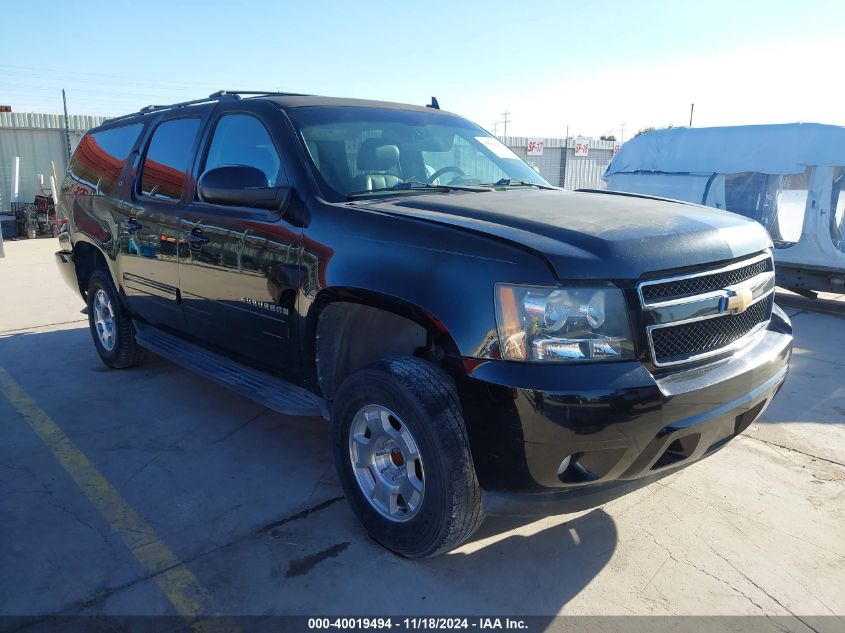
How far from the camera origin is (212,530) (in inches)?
122

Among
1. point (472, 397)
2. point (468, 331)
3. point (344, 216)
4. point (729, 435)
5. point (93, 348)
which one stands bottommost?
point (93, 348)

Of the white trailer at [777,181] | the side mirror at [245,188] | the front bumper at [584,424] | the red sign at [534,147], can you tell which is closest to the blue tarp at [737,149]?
the white trailer at [777,181]

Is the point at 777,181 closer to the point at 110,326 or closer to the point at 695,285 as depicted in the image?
the point at 695,285

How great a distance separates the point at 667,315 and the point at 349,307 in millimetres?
1422

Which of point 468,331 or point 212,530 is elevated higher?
point 468,331

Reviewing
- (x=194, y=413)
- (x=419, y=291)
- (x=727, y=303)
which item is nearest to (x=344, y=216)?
(x=419, y=291)

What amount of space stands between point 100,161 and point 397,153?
9.95 feet

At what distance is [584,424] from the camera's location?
225 centimetres

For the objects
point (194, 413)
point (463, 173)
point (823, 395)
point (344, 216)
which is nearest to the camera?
point (344, 216)

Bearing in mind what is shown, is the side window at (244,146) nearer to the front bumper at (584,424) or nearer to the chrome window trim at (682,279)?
the front bumper at (584,424)

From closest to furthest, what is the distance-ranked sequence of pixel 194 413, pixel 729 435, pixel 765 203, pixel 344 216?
pixel 729 435
pixel 344 216
pixel 194 413
pixel 765 203

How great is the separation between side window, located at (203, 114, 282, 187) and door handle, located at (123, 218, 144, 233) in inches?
35.9

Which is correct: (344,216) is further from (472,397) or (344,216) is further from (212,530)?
(212,530)

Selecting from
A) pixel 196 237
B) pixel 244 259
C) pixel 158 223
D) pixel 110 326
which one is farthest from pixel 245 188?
pixel 110 326
